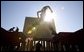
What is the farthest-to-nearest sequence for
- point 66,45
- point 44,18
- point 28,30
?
1. point 28,30
2. point 44,18
3. point 66,45

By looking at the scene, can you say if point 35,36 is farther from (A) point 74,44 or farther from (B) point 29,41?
(A) point 74,44

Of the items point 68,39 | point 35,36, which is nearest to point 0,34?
point 68,39

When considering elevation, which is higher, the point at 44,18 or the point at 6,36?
the point at 44,18

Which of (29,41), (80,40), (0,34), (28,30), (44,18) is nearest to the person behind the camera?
(80,40)

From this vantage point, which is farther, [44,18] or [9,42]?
[44,18]

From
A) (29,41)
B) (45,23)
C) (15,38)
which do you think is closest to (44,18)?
(45,23)

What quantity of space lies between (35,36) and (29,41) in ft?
9.65

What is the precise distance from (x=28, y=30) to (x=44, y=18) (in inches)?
107

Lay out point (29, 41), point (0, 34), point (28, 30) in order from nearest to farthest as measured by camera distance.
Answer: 1. point (0, 34)
2. point (29, 41)
3. point (28, 30)

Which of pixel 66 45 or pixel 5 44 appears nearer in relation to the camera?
pixel 5 44

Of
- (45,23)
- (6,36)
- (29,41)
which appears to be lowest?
(29,41)

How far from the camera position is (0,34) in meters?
7.59

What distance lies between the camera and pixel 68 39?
27.1 ft

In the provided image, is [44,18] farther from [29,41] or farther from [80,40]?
[80,40]
